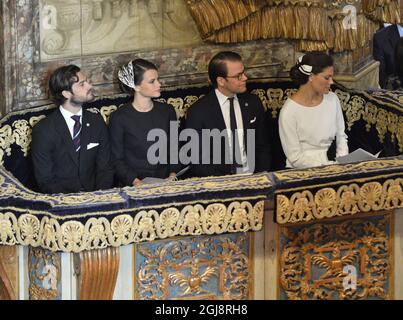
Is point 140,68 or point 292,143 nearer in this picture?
point 140,68

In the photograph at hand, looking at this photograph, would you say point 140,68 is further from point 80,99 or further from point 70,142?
point 70,142

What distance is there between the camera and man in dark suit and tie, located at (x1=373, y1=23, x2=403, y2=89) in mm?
11859

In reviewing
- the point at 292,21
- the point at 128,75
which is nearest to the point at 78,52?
the point at 128,75

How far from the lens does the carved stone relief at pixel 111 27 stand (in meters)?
10.5

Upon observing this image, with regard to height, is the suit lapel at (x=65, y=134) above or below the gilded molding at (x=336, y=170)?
above

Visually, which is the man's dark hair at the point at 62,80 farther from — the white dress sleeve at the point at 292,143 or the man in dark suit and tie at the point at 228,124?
the white dress sleeve at the point at 292,143

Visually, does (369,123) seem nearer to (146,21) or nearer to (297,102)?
(297,102)

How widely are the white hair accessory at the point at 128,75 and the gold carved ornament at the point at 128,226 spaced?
1.70m

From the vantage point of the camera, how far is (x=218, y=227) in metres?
9.21

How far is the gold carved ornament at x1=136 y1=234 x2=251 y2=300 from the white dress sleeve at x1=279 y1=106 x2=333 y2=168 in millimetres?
1460

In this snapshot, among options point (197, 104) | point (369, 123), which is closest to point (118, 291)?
point (197, 104)

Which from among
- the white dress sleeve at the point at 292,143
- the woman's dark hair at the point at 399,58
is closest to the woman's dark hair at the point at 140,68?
the white dress sleeve at the point at 292,143

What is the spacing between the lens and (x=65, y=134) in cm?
1029

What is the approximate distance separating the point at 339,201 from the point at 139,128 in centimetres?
171
